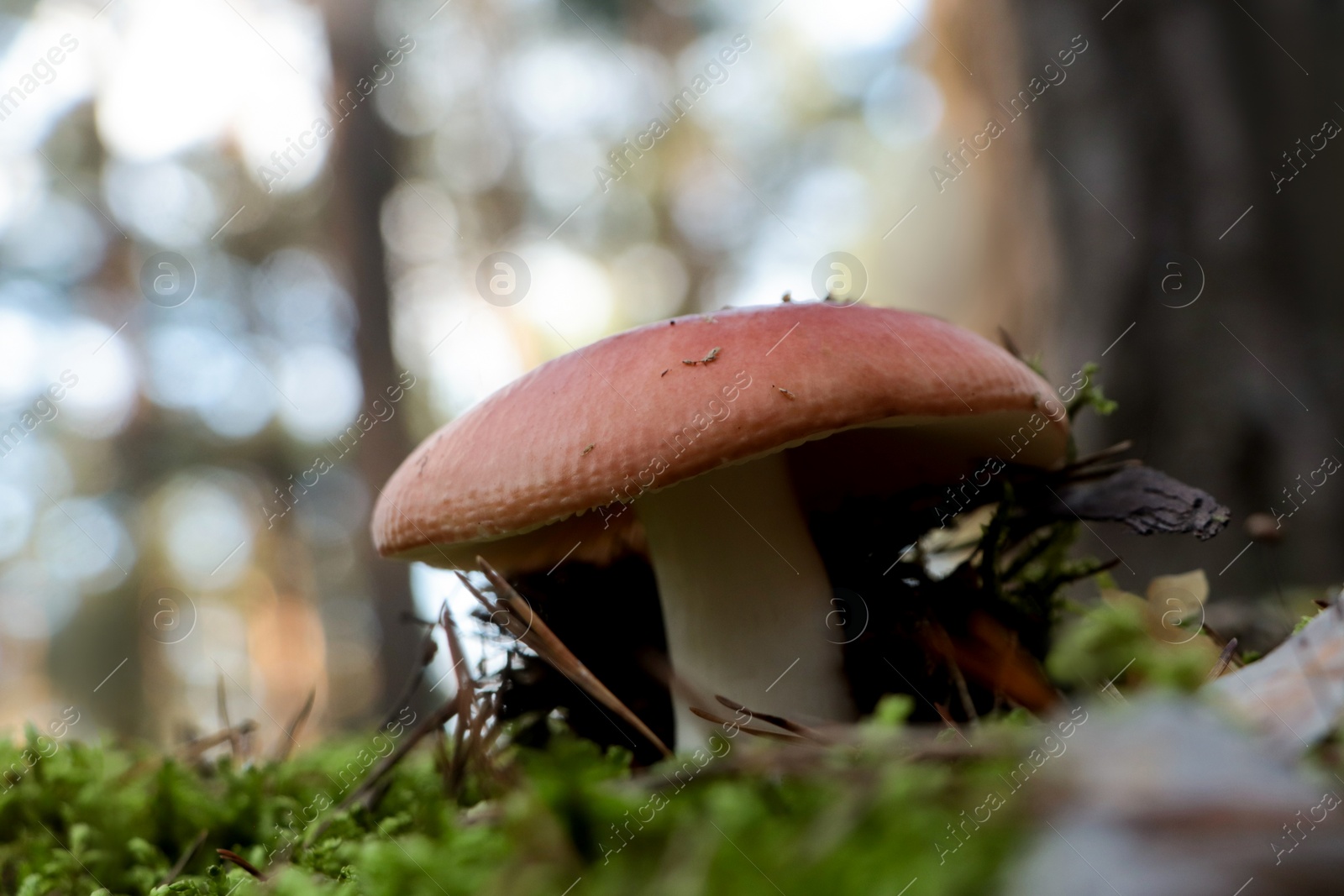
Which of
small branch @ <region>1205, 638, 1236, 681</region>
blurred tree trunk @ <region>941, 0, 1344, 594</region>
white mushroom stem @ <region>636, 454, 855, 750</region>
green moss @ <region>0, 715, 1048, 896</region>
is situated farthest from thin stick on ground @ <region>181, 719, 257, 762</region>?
blurred tree trunk @ <region>941, 0, 1344, 594</region>

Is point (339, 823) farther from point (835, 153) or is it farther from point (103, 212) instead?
point (103, 212)

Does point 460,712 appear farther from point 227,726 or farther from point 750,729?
point 227,726

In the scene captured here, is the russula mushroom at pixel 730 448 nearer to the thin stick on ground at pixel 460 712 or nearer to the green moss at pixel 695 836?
the thin stick on ground at pixel 460 712

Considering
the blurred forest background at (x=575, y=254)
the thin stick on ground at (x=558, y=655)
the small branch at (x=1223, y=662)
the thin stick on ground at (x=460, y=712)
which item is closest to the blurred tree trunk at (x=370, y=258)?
the blurred forest background at (x=575, y=254)

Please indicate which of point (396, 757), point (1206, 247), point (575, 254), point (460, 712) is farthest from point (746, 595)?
point (575, 254)

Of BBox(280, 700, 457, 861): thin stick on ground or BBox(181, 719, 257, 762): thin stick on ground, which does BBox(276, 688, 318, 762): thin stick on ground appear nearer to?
BBox(181, 719, 257, 762): thin stick on ground

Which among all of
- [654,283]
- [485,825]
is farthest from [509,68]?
[485,825]
